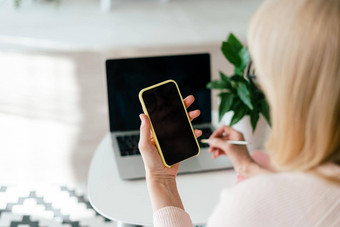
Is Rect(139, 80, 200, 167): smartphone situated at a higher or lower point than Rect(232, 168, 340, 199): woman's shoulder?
lower

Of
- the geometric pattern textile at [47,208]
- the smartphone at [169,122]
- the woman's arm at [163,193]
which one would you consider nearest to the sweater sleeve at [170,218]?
the woman's arm at [163,193]

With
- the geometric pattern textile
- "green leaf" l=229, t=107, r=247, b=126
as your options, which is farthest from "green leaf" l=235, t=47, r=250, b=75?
the geometric pattern textile

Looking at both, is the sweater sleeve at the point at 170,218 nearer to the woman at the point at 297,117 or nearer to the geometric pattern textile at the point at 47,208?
the woman at the point at 297,117

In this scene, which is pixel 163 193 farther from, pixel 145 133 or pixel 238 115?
pixel 238 115

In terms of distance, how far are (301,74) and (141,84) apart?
93 cm

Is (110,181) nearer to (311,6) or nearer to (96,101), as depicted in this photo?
(311,6)

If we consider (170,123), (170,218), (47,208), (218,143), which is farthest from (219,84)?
(47,208)

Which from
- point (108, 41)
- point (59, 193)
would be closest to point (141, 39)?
point (108, 41)

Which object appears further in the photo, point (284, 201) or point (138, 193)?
point (138, 193)

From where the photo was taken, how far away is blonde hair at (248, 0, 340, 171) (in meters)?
0.70

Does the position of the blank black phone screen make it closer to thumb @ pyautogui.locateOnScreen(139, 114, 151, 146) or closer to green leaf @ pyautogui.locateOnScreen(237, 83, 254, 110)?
thumb @ pyautogui.locateOnScreen(139, 114, 151, 146)

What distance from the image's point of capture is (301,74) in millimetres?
721

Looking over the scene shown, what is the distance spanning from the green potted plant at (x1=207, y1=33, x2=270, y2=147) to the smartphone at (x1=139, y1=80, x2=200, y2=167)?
195 millimetres

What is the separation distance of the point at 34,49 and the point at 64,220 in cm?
190
